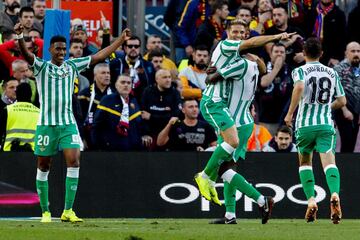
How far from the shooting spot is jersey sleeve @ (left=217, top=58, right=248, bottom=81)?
1664 centimetres

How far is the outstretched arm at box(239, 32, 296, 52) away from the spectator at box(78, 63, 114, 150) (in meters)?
5.56

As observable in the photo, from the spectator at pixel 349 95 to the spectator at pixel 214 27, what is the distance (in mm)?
2279

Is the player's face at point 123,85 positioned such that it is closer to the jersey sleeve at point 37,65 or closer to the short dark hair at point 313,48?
the jersey sleeve at point 37,65

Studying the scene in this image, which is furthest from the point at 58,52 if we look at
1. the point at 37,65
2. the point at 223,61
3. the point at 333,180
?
the point at 333,180

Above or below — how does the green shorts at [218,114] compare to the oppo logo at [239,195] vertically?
above

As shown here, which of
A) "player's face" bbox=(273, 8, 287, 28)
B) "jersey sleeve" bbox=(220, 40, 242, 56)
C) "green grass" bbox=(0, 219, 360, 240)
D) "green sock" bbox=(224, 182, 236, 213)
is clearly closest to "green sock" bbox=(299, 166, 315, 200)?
"green grass" bbox=(0, 219, 360, 240)

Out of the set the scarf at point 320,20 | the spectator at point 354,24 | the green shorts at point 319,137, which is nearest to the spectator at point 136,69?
the scarf at point 320,20

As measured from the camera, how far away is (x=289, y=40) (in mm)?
22797

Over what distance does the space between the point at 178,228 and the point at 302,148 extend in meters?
2.45

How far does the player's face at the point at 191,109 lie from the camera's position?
70.1 feet

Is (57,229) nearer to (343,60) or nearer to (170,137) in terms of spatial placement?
(170,137)

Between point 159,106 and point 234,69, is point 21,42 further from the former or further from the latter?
point 159,106

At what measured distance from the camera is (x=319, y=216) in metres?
20.8

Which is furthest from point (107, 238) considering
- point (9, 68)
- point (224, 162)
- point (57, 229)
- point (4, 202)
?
point (9, 68)
